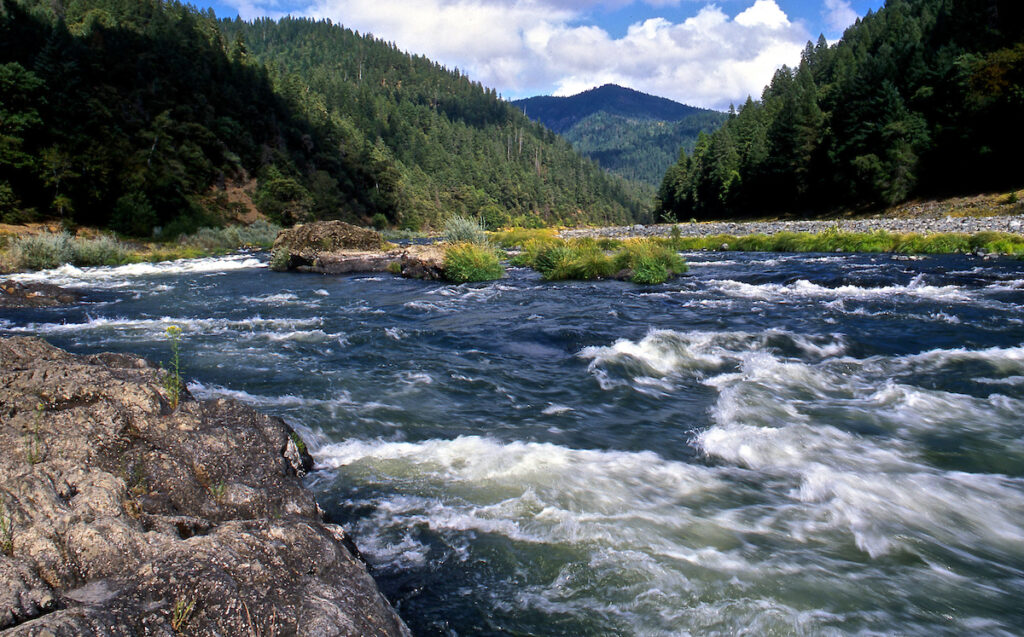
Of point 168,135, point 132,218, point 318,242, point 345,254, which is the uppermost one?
point 168,135

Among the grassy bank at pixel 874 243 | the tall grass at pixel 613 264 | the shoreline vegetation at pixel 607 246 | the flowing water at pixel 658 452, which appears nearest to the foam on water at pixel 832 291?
the flowing water at pixel 658 452

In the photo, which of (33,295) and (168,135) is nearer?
(33,295)

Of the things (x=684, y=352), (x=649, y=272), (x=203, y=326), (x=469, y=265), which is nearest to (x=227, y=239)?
(x=469, y=265)

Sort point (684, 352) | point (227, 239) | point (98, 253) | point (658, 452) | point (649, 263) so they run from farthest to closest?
1. point (227, 239)
2. point (98, 253)
3. point (649, 263)
4. point (684, 352)
5. point (658, 452)

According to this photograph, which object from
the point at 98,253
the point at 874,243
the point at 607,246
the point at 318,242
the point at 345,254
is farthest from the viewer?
the point at 607,246

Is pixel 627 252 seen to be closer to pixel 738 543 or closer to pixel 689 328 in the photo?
pixel 689 328

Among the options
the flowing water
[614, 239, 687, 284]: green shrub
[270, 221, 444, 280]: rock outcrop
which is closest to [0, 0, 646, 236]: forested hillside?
[270, 221, 444, 280]: rock outcrop

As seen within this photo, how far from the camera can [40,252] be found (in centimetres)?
2205

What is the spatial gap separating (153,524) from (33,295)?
1562 centimetres

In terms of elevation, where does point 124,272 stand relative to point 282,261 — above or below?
below

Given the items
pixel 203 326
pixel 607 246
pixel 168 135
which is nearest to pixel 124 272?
pixel 203 326

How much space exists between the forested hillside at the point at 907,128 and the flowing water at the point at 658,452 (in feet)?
136

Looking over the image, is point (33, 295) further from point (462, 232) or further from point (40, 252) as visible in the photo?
point (462, 232)

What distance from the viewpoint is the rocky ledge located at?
2.18m
